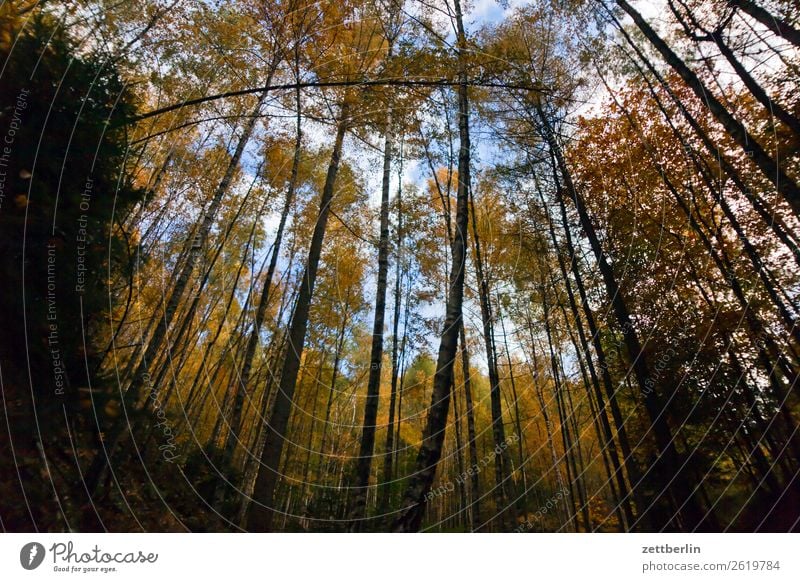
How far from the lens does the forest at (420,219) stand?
2.33 meters

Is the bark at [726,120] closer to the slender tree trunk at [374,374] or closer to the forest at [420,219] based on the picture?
the forest at [420,219]

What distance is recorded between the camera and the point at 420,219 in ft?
23.6

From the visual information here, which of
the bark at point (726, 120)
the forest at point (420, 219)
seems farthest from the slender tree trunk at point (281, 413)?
the bark at point (726, 120)

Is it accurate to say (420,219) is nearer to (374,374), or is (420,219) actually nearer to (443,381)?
(374,374)

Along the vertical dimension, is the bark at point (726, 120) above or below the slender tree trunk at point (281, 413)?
above

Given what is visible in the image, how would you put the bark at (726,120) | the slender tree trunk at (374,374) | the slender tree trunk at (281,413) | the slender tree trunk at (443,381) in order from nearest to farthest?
the slender tree trunk at (443,381)
the bark at (726,120)
the slender tree trunk at (281,413)
the slender tree trunk at (374,374)

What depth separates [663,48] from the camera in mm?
4215

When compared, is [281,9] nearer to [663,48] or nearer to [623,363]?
[663,48]

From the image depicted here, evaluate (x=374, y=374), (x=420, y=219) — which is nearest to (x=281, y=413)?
(x=374, y=374)

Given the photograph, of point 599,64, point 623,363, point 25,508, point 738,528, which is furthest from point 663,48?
point 25,508

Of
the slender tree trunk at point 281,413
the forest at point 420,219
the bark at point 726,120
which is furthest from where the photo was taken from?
the slender tree trunk at point 281,413

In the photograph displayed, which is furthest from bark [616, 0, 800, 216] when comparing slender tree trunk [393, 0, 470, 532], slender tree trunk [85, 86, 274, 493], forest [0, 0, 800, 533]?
slender tree trunk [85, 86, 274, 493]
